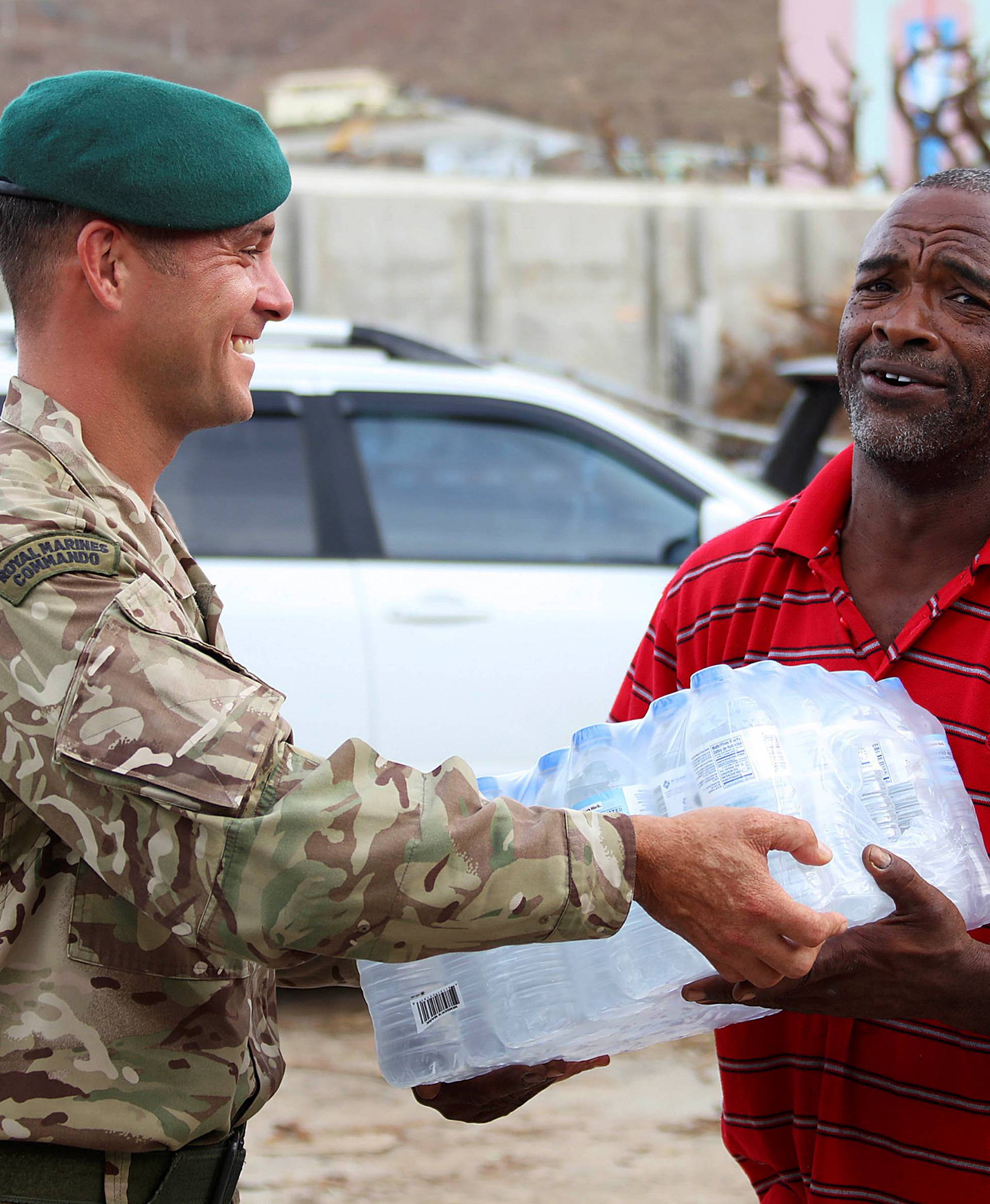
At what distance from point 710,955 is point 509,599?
9.34ft

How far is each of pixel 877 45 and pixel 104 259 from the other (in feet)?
85.2

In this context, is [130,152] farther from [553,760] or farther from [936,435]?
[936,435]

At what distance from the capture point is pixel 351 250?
1712cm

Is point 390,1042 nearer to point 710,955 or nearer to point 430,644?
point 710,955

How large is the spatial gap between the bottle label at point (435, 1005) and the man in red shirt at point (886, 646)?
0.13 meters

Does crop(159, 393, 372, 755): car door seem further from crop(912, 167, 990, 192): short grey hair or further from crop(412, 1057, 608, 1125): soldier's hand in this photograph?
crop(912, 167, 990, 192): short grey hair

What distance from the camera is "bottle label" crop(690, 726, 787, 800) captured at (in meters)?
1.79

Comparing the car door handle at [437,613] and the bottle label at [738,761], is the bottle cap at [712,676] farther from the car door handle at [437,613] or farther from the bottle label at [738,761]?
the car door handle at [437,613]

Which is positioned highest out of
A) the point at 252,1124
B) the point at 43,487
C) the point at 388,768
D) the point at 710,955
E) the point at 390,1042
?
the point at 43,487

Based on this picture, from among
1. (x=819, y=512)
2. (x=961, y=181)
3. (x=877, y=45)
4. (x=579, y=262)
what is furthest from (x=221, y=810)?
(x=877, y=45)

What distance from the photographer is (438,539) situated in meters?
4.60

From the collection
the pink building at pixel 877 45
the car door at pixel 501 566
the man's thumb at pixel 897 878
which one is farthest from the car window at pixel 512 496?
the pink building at pixel 877 45

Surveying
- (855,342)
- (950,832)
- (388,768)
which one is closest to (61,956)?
(388,768)

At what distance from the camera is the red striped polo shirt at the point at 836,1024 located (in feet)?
6.18
